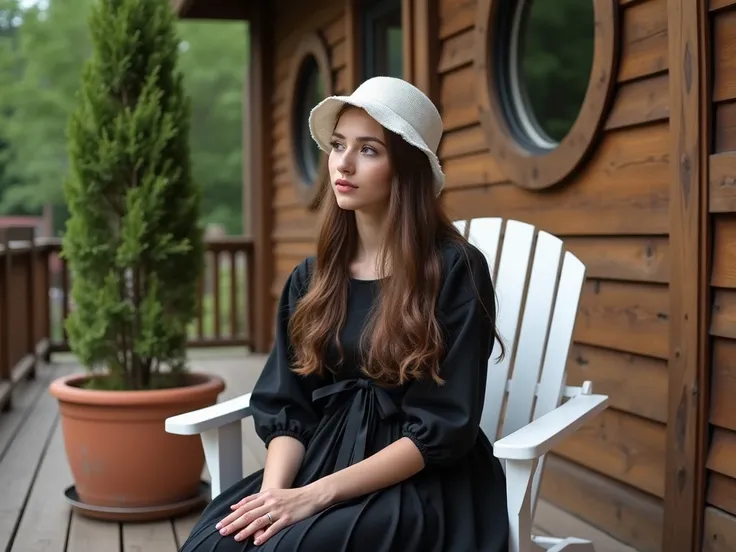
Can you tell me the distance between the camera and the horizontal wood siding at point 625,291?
2406 mm

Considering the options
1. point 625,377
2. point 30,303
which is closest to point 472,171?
point 625,377

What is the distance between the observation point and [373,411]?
5.88 feet

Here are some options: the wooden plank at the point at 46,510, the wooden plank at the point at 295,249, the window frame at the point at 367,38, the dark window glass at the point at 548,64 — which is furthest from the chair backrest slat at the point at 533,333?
the wooden plank at the point at 295,249

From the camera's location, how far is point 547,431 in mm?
1686

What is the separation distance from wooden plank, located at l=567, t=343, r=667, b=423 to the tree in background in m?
14.9

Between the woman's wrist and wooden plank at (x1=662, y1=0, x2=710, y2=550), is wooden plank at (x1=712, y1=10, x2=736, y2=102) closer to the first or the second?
wooden plank at (x1=662, y1=0, x2=710, y2=550)

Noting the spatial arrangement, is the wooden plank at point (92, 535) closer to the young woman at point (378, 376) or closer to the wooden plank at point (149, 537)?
the wooden plank at point (149, 537)

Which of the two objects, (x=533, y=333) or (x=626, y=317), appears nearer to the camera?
(x=533, y=333)

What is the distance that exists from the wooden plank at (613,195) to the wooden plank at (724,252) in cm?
23

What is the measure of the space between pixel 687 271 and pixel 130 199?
5.48ft

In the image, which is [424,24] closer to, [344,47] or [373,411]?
[344,47]

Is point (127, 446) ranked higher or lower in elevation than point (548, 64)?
lower

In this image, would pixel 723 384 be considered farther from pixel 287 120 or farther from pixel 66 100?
pixel 66 100

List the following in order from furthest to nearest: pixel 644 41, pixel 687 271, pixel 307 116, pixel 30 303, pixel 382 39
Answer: pixel 307 116 < pixel 30 303 < pixel 382 39 < pixel 644 41 < pixel 687 271
